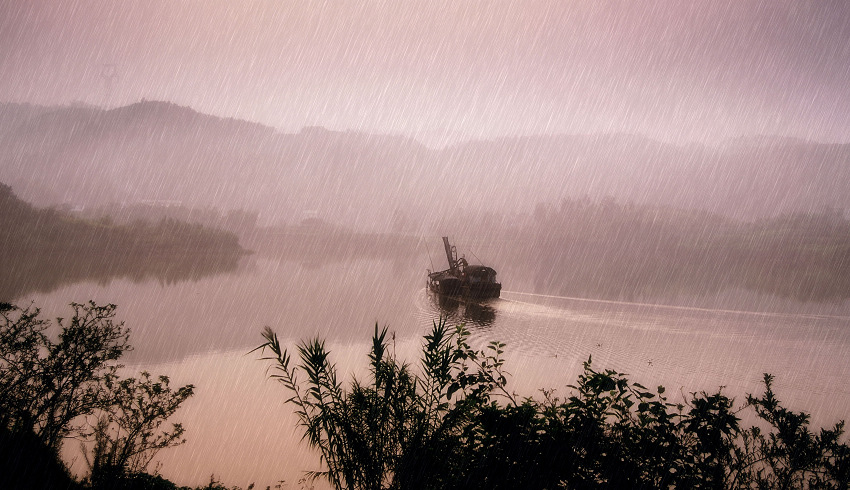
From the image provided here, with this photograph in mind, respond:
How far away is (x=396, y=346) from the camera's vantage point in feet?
94.6

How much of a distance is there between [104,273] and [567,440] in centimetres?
8057

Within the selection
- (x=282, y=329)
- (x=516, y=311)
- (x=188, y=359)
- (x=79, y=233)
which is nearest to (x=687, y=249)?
(x=516, y=311)

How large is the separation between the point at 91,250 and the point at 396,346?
339 ft

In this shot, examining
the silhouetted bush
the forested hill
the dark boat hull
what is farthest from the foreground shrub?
the forested hill

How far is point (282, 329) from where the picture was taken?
34.8m

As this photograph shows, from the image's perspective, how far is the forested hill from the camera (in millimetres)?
64463

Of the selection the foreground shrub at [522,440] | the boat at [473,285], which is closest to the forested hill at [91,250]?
the boat at [473,285]

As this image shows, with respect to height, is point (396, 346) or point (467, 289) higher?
point (467, 289)

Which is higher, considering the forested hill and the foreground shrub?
the foreground shrub

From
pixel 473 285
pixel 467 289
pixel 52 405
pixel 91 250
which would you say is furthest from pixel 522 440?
pixel 91 250

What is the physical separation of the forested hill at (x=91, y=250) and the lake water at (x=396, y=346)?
623 inches

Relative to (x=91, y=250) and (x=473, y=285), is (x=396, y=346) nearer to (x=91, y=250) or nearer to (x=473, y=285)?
(x=473, y=285)

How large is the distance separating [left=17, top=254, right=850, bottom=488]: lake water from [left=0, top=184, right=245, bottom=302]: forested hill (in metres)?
15.8

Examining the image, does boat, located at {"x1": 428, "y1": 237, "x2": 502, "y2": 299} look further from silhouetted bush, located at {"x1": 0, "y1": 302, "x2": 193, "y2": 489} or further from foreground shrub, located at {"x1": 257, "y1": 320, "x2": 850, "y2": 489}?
foreground shrub, located at {"x1": 257, "y1": 320, "x2": 850, "y2": 489}
